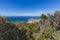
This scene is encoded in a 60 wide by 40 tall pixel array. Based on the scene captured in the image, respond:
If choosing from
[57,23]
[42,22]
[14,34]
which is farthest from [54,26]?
[14,34]

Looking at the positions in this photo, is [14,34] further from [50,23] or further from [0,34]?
[50,23]

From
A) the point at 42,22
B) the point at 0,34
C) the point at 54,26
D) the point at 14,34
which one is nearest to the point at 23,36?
the point at 14,34

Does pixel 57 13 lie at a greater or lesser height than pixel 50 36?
greater

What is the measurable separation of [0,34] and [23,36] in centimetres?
231

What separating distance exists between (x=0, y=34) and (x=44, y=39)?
3862mm

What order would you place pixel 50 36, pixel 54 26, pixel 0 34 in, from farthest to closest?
pixel 54 26
pixel 50 36
pixel 0 34

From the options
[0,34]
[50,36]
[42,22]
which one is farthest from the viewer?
[42,22]

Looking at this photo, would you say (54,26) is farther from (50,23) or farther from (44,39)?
(44,39)

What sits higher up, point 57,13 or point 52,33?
point 57,13

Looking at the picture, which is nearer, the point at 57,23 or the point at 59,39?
the point at 59,39

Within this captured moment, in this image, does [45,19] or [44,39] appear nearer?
[44,39]

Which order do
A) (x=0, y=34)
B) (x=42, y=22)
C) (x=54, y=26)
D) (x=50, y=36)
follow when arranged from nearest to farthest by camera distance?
(x=0, y=34), (x=50, y=36), (x=54, y=26), (x=42, y=22)

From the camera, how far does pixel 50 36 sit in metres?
14.3

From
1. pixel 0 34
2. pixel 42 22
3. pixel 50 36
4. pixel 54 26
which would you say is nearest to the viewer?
pixel 0 34
